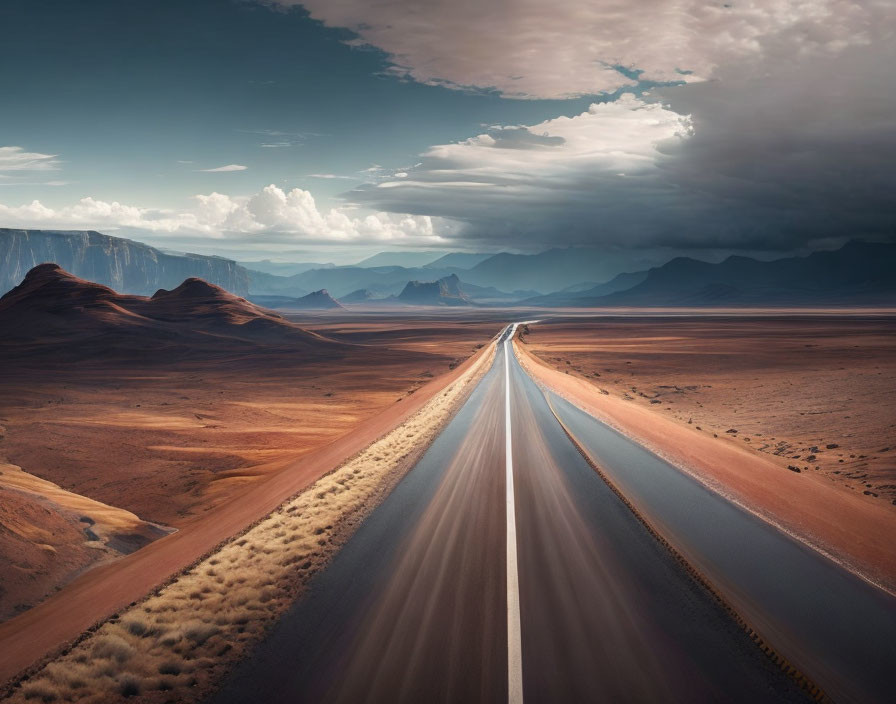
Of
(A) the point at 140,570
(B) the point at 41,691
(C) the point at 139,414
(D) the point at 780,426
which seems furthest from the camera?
(C) the point at 139,414

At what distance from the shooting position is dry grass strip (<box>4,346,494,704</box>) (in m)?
6.50

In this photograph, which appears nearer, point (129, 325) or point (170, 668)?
point (170, 668)

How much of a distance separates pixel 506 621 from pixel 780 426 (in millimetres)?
24128

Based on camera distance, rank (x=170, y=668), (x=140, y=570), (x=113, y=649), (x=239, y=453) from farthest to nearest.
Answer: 1. (x=239, y=453)
2. (x=140, y=570)
3. (x=113, y=649)
4. (x=170, y=668)

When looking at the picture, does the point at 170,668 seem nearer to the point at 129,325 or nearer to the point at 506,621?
the point at 506,621

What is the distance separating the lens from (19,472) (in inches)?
699

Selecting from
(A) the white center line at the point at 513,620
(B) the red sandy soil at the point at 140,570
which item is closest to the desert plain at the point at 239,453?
(B) the red sandy soil at the point at 140,570

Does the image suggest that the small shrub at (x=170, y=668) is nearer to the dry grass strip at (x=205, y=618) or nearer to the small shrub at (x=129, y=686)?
the dry grass strip at (x=205, y=618)

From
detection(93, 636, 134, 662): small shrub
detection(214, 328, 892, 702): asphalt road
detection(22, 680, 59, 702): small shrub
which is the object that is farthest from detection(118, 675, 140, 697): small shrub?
detection(214, 328, 892, 702): asphalt road

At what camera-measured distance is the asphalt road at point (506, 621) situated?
240 inches

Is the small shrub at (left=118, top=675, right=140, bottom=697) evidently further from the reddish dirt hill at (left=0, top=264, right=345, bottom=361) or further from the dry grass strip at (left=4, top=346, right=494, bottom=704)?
the reddish dirt hill at (left=0, top=264, right=345, bottom=361)

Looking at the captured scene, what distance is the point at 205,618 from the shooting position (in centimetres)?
795

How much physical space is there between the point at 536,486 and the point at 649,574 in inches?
200

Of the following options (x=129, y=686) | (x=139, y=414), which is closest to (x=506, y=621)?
(x=129, y=686)
